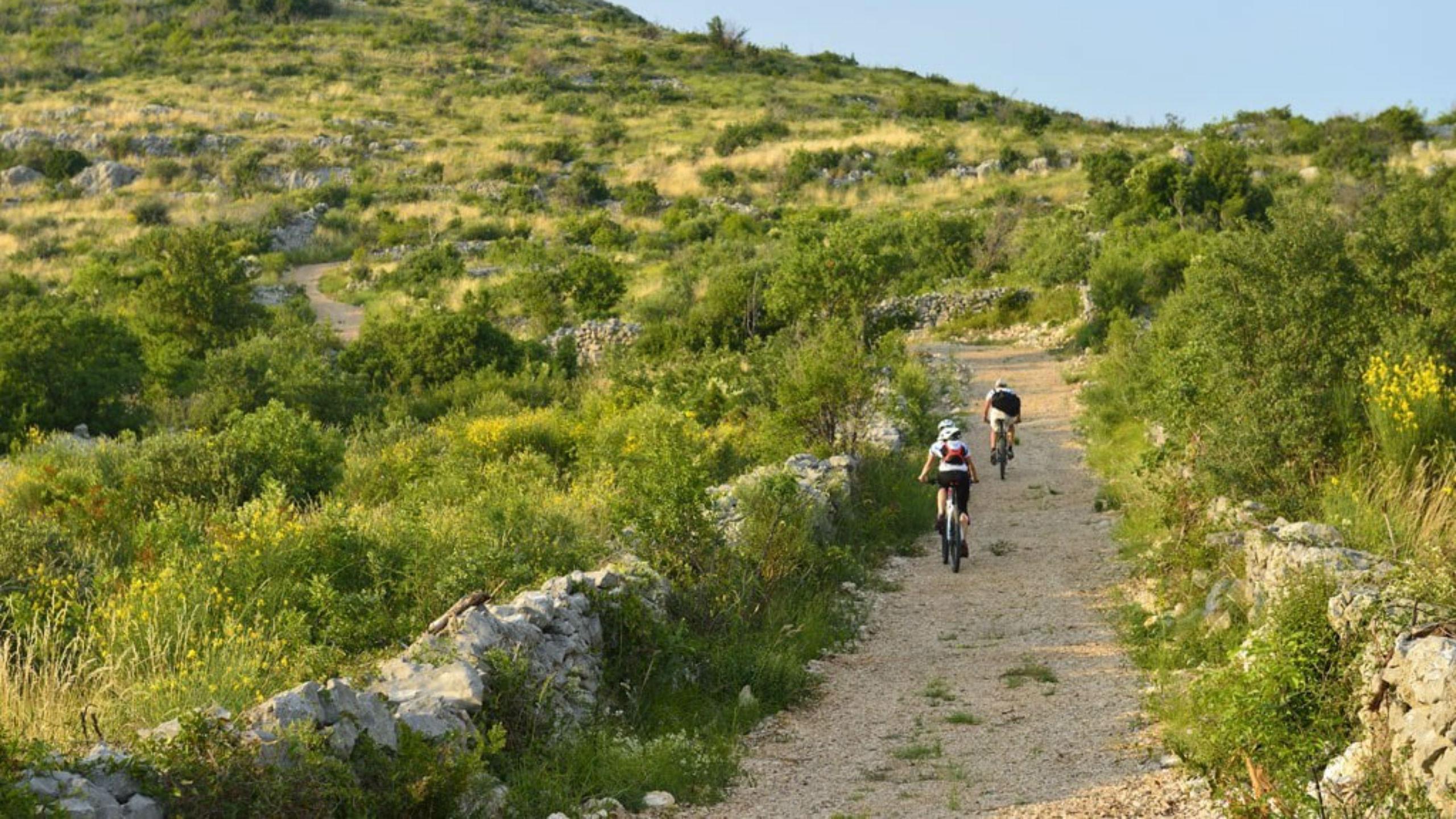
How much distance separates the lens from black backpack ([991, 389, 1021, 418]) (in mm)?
16828

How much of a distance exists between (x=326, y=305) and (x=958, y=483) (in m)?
26.3

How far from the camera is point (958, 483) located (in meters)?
12.5

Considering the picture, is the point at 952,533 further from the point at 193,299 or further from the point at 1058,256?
the point at 193,299

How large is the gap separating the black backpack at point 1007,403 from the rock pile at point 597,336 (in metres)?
11.3

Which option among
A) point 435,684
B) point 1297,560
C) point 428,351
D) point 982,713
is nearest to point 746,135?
point 428,351

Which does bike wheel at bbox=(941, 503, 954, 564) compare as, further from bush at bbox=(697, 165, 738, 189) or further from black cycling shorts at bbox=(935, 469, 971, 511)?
bush at bbox=(697, 165, 738, 189)

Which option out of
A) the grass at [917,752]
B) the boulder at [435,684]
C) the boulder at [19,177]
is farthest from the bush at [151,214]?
the grass at [917,752]

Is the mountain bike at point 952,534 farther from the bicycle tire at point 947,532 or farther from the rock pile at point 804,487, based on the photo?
the rock pile at point 804,487

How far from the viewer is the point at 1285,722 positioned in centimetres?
649

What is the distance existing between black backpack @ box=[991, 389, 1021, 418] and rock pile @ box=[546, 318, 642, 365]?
11.3 metres

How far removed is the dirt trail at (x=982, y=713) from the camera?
6738 mm

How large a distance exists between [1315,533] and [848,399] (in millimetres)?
7536

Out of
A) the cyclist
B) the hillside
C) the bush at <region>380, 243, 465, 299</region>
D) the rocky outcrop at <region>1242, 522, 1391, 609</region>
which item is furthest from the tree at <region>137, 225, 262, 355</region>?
the rocky outcrop at <region>1242, 522, 1391, 609</region>

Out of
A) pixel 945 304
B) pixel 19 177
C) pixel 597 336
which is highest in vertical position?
pixel 19 177
